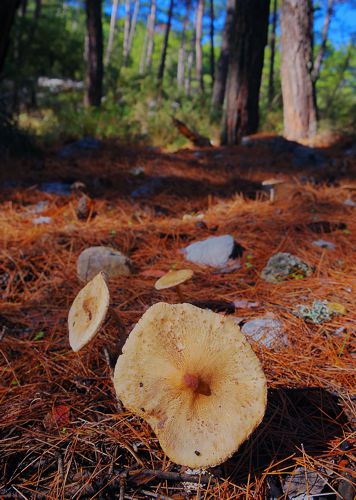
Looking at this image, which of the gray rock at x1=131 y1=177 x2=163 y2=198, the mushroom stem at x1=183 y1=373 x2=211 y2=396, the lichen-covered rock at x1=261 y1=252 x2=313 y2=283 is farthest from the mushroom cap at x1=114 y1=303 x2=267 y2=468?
the gray rock at x1=131 y1=177 x2=163 y2=198

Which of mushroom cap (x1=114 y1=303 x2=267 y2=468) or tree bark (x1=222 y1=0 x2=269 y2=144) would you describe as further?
tree bark (x1=222 y1=0 x2=269 y2=144)

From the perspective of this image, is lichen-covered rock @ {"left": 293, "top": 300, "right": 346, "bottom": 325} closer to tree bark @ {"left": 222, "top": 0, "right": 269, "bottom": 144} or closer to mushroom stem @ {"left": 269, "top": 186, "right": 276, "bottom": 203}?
mushroom stem @ {"left": 269, "top": 186, "right": 276, "bottom": 203}

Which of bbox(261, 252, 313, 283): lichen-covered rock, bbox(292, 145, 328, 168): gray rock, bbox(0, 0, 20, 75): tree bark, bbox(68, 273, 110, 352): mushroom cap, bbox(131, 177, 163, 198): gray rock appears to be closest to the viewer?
bbox(68, 273, 110, 352): mushroom cap

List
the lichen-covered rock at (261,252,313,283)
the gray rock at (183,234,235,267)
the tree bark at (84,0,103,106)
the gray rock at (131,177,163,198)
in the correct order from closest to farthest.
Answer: the lichen-covered rock at (261,252,313,283), the gray rock at (183,234,235,267), the gray rock at (131,177,163,198), the tree bark at (84,0,103,106)

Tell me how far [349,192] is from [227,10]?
11.7 metres

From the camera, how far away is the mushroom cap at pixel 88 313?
4.58 ft

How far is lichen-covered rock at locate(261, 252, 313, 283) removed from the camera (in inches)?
93.8

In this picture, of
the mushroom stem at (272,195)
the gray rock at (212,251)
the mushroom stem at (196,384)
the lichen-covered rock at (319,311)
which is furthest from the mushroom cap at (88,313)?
the mushroom stem at (272,195)

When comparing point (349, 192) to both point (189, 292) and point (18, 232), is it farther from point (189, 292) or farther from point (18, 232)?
point (18, 232)

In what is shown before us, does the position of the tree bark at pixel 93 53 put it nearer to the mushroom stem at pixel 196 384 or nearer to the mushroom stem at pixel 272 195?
the mushroom stem at pixel 272 195

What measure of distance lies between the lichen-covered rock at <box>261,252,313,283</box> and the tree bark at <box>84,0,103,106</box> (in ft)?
26.1

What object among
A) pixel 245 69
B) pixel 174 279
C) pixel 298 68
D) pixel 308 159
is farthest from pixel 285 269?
pixel 298 68

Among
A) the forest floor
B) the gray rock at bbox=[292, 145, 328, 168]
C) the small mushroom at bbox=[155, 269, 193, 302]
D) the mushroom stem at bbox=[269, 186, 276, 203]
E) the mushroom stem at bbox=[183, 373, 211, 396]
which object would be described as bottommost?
the forest floor

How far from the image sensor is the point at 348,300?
81.9 inches
